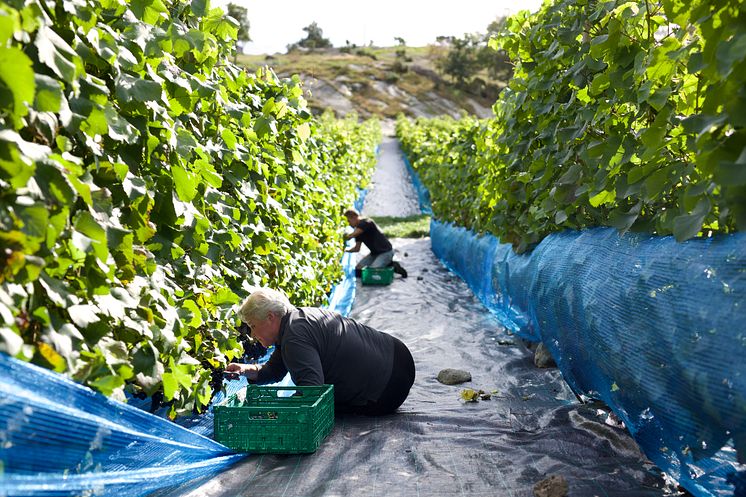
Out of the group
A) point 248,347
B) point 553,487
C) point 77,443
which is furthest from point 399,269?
point 77,443

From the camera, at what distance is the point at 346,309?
25.9 ft

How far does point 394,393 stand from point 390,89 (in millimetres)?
73218

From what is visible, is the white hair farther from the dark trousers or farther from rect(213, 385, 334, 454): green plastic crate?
the dark trousers

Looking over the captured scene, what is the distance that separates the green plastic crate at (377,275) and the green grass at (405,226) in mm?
6365

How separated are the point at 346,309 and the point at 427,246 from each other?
6900 mm

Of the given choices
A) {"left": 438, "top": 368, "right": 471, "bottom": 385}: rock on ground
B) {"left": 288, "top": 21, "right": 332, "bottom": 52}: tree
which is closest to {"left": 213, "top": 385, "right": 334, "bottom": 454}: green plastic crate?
{"left": 438, "top": 368, "right": 471, "bottom": 385}: rock on ground

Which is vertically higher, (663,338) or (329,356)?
(663,338)

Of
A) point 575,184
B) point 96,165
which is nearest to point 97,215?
point 96,165

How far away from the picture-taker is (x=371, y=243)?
1067cm

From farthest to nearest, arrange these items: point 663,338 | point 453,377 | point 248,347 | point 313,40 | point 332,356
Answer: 1. point 313,40
2. point 453,377
3. point 248,347
4. point 332,356
5. point 663,338

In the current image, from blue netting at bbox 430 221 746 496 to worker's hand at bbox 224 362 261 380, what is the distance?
1833mm

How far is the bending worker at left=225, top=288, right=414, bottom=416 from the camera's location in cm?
389

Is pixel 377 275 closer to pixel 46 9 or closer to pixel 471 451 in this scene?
pixel 471 451

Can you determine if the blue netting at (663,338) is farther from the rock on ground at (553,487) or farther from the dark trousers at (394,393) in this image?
the dark trousers at (394,393)
